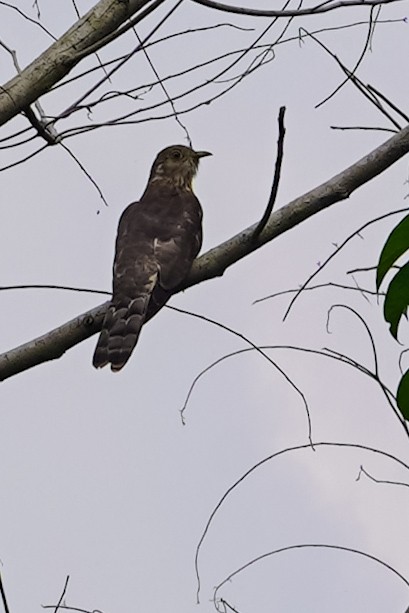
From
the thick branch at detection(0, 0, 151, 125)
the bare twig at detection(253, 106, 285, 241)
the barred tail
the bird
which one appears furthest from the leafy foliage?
→ the barred tail

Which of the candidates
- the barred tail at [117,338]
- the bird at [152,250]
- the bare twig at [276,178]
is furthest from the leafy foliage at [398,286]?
the barred tail at [117,338]

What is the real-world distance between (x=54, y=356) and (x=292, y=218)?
77 centimetres

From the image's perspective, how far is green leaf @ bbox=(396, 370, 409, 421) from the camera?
2121 millimetres

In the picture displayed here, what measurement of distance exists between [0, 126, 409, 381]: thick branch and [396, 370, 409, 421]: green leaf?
3.64 feet

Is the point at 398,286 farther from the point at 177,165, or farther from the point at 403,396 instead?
the point at 177,165

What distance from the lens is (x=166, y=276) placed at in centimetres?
498

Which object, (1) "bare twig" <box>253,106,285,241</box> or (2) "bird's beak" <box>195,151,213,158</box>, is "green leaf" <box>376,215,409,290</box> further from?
(2) "bird's beak" <box>195,151,213,158</box>

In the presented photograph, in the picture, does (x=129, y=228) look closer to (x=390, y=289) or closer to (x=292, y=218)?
(x=292, y=218)

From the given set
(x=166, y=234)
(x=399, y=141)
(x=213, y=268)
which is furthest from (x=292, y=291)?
(x=166, y=234)

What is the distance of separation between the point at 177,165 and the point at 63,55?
4267 millimetres

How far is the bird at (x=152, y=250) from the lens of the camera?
4.47 m

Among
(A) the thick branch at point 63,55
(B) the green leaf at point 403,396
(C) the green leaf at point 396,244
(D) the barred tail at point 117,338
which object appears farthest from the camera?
(D) the barred tail at point 117,338

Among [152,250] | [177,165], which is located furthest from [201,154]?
[152,250]

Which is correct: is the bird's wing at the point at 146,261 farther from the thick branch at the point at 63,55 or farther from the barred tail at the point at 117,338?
the thick branch at the point at 63,55
